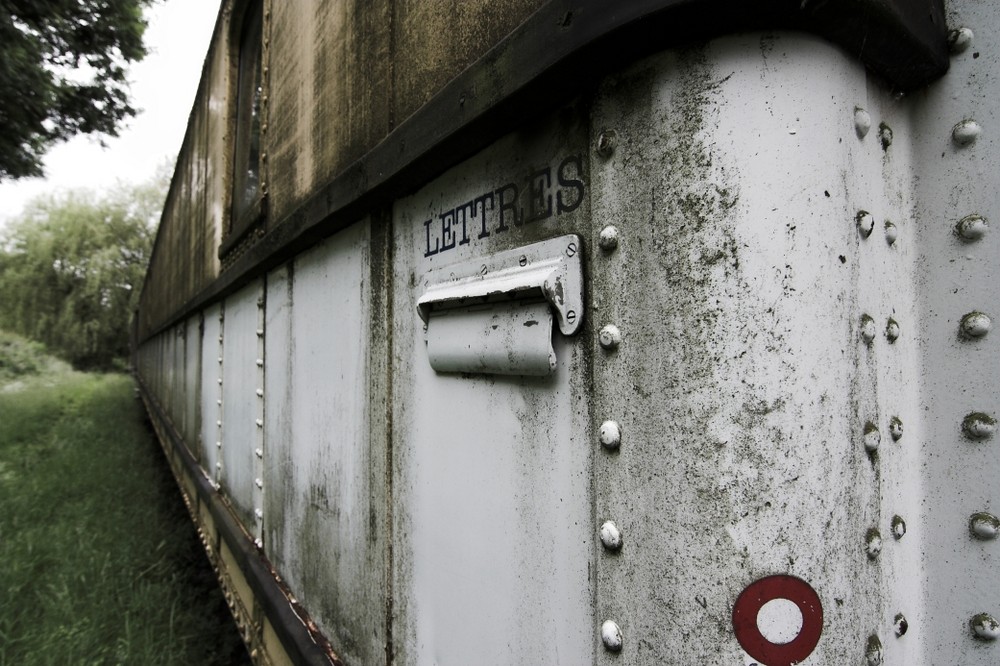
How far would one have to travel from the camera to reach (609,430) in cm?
81

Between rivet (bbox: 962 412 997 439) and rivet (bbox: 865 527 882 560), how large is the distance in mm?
231

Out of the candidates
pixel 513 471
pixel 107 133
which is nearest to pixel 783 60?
pixel 513 471

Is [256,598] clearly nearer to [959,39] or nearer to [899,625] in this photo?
[899,625]

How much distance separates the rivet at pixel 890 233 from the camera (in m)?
0.82

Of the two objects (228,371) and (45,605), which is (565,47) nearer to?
(228,371)

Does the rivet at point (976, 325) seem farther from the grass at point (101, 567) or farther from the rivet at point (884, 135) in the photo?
the grass at point (101, 567)

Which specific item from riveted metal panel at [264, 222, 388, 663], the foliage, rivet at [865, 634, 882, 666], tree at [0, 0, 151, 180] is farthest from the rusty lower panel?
tree at [0, 0, 151, 180]

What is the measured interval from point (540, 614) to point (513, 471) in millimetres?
252

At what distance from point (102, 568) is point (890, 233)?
546 centimetres

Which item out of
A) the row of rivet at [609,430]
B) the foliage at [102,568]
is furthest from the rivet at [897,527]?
the foliage at [102,568]

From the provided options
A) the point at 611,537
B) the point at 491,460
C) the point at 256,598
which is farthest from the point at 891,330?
the point at 256,598

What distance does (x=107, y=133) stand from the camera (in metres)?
11.0

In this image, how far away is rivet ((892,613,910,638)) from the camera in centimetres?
80

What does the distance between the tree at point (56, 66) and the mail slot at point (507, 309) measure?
885cm
